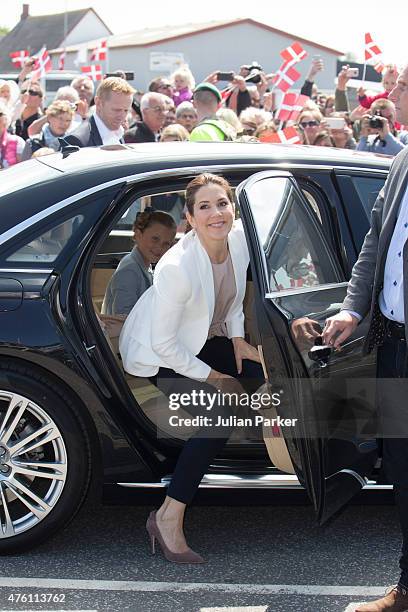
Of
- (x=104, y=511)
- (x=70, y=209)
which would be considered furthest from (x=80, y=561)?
(x=70, y=209)

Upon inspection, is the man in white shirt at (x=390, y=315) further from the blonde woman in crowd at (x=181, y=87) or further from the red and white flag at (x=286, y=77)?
the red and white flag at (x=286, y=77)

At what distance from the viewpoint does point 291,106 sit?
1270cm

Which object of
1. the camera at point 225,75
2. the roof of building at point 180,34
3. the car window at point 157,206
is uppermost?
the roof of building at point 180,34

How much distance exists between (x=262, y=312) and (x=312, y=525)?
48.9 inches

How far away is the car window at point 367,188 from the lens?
430 cm

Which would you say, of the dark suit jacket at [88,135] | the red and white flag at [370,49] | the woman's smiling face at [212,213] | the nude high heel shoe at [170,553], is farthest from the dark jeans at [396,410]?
the red and white flag at [370,49]

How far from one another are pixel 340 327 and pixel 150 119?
575cm

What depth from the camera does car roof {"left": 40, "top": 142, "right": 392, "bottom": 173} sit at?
4238 mm

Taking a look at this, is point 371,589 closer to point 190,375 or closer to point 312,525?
point 312,525

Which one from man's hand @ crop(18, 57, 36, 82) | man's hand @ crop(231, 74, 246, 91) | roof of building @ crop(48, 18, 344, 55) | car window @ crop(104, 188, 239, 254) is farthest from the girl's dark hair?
Answer: roof of building @ crop(48, 18, 344, 55)

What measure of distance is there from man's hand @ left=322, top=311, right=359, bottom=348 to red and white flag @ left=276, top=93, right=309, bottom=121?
365 inches

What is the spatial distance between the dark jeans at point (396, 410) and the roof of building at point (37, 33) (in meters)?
76.1

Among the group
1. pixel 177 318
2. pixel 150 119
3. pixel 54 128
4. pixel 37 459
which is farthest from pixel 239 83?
pixel 37 459

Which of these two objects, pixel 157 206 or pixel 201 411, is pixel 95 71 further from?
pixel 201 411
